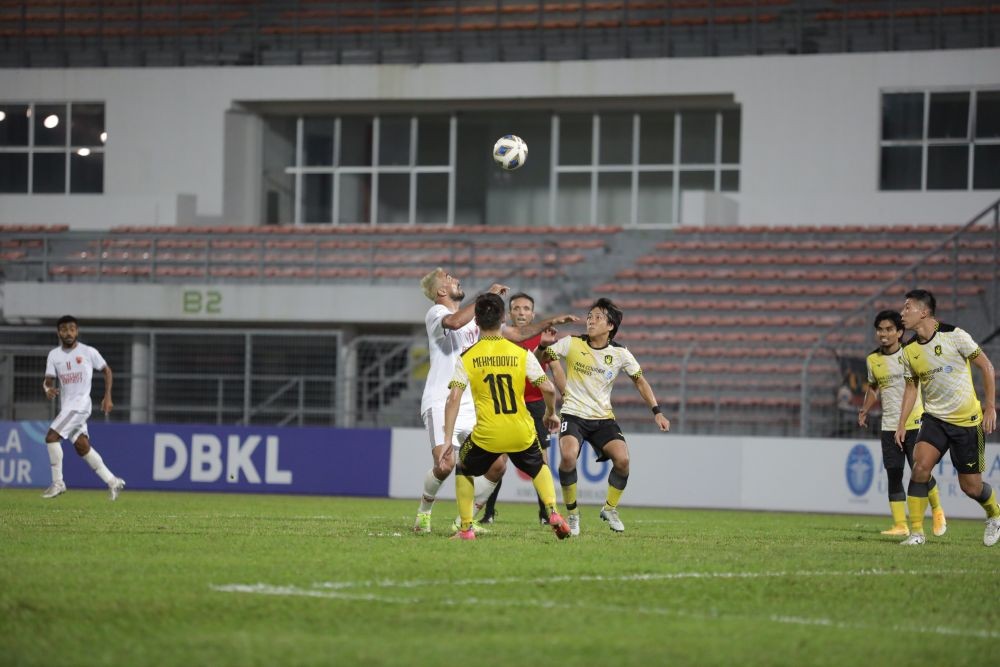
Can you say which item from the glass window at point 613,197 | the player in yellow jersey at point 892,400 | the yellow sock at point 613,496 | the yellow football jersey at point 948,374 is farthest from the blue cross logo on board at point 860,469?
the glass window at point 613,197

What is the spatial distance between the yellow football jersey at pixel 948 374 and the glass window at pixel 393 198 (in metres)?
25.1

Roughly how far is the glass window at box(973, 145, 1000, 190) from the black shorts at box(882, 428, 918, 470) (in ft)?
61.4

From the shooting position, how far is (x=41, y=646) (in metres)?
6.64

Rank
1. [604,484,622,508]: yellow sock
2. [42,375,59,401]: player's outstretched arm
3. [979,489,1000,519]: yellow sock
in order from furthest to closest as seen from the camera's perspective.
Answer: [42,375,59,401]: player's outstretched arm
[604,484,622,508]: yellow sock
[979,489,1000,519]: yellow sock

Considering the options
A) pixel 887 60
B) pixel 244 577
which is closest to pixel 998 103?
pixel 887 60

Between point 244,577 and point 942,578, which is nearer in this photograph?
point 244,577

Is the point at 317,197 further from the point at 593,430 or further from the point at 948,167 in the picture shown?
the point at 593,430

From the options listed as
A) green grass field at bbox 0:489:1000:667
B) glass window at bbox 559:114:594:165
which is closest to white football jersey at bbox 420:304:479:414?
green grass field at bbox 0:489:1000:667

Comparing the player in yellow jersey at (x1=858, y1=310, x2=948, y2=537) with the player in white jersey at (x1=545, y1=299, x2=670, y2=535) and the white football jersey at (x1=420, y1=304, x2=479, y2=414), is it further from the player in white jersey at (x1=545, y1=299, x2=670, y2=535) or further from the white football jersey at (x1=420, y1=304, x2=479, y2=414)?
the white football jersey at (x1=420, y1=304, x2=479, y2=414)

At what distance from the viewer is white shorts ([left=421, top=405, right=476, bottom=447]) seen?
13.0m

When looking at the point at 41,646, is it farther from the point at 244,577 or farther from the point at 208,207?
the point at 208,207

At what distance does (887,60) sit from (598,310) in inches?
844

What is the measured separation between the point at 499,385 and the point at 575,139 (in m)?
25.5

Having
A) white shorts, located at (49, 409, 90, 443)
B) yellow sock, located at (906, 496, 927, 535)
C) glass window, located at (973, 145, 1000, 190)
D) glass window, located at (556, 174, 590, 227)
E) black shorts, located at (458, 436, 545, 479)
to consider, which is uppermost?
glass window, located at (973, 145, 1000, 190)
